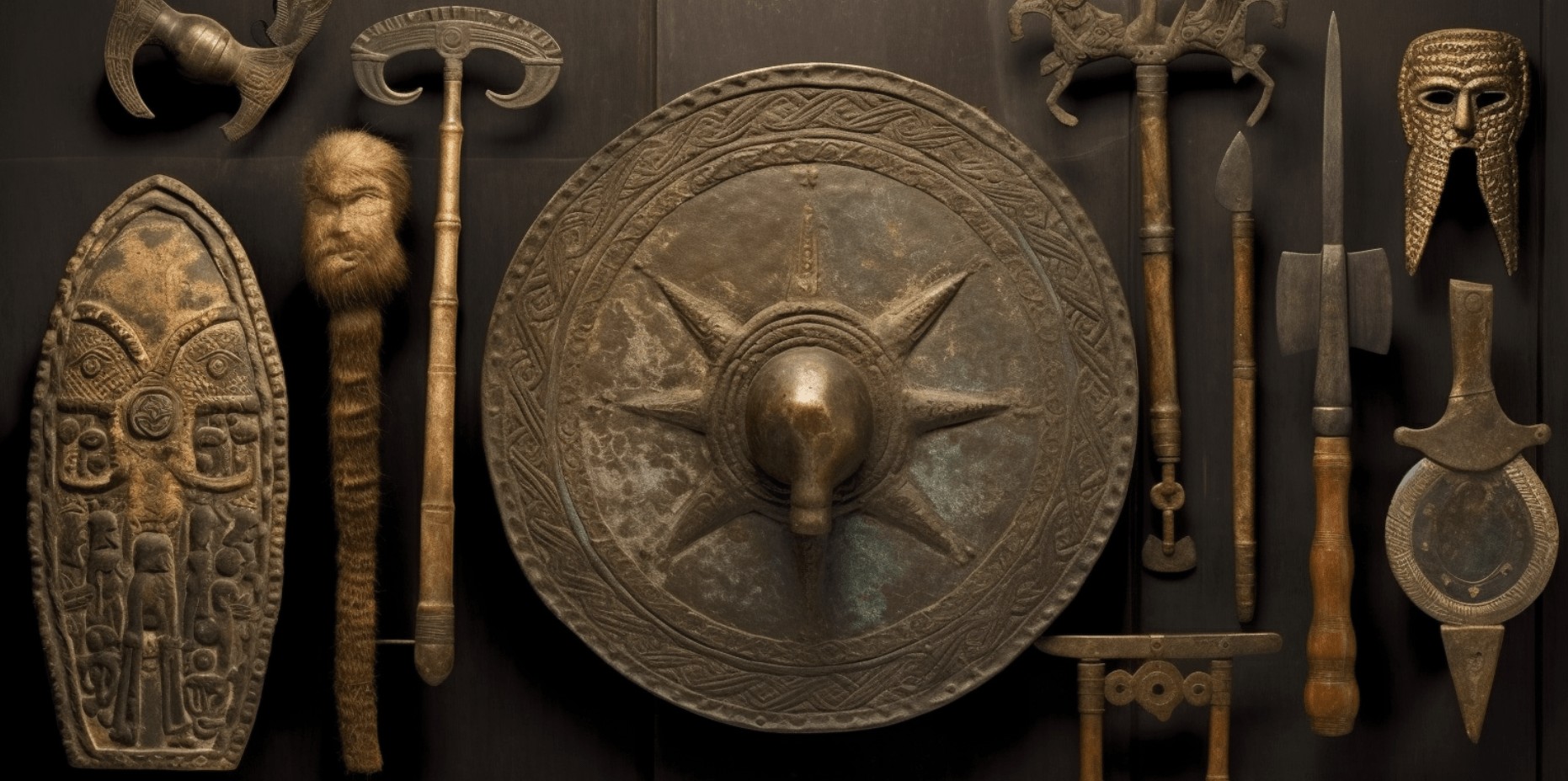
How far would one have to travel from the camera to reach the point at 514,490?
9.29 feet

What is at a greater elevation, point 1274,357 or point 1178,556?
point 1274,357

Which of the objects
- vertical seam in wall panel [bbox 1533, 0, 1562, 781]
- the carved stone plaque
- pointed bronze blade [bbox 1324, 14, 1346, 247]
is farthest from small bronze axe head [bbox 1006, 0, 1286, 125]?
the carved stone plaque

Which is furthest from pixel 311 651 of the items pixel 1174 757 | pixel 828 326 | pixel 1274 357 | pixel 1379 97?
pixel 1379 97

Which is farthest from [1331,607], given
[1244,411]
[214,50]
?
[214,50]

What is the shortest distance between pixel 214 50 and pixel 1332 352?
1.95 m

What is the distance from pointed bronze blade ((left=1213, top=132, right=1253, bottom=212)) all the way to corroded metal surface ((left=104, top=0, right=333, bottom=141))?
5.13 ft

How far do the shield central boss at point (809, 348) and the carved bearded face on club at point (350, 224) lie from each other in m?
0.21

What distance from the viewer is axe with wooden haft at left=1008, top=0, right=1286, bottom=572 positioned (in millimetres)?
2879

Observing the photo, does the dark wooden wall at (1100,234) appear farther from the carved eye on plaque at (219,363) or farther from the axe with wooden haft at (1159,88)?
the carved eye on plaque at (219,363)

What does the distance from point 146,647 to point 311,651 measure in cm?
28

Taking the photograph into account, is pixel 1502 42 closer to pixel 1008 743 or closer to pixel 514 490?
pixel 1008 743

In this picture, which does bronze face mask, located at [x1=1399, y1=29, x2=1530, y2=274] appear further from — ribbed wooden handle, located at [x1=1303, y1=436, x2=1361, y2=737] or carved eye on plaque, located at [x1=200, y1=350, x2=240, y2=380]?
carved eye on plaque, located at [x1=200, y1=350, x2=240, y2=380]

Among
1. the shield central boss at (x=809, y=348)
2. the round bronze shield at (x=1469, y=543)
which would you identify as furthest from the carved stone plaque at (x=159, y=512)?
the round bronze shield at (x=1469, y=543)

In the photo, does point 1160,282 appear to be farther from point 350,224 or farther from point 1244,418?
point 350,224
